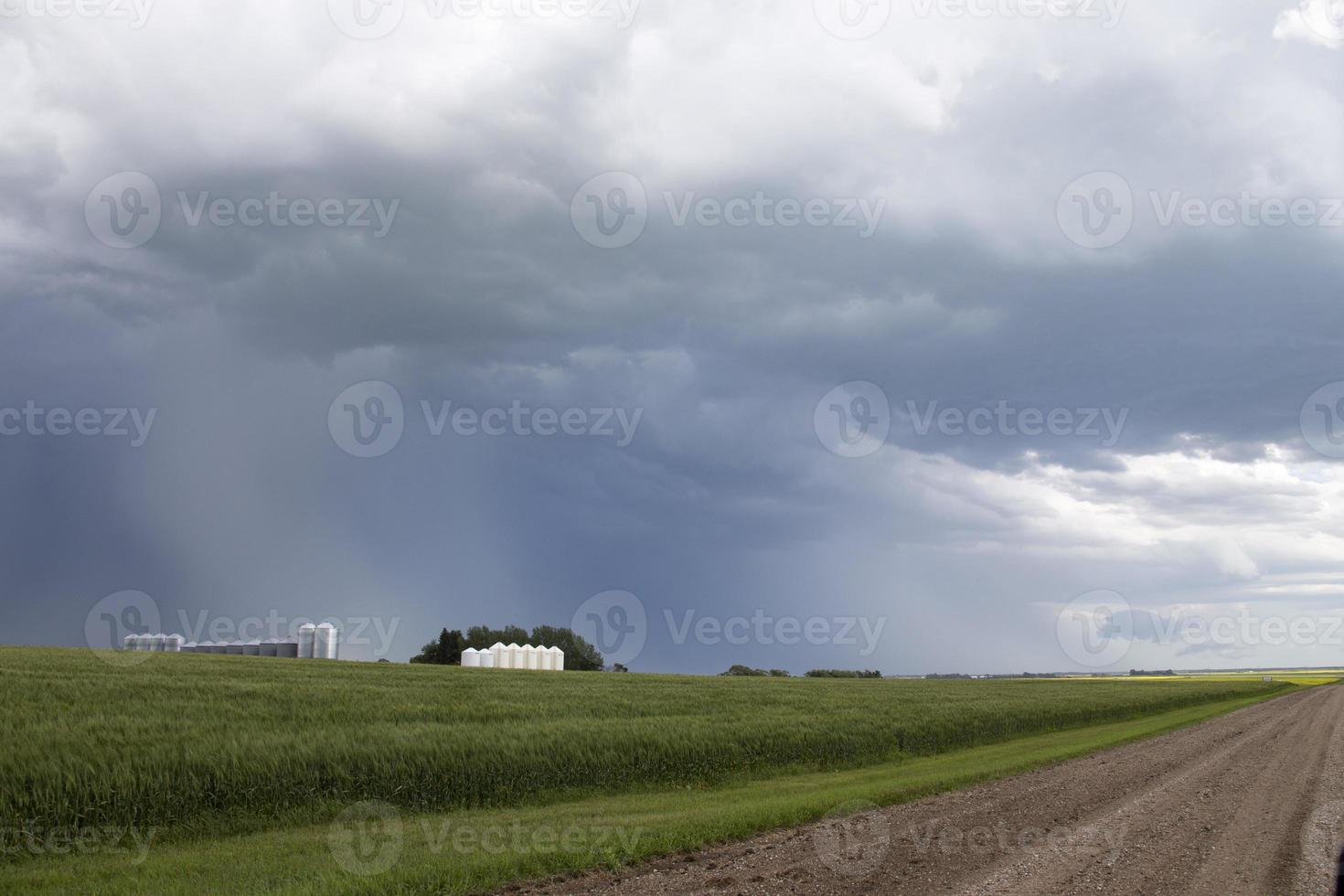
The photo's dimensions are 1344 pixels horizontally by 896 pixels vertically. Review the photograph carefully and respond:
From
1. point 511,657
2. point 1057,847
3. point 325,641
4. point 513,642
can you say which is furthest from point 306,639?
point 1057,847

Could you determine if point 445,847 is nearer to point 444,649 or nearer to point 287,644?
point 287,644

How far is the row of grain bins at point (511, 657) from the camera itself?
8538 cm

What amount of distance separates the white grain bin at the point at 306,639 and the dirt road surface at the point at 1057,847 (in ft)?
252

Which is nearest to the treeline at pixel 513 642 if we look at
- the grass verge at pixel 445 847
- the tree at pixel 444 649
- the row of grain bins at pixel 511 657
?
the tree at pixel 444 649

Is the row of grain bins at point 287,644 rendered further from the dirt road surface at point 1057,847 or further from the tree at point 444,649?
the dirt road surface at point 1057,847

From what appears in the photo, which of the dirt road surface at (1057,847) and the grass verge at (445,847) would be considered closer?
the dirt road surface at (1057,847)

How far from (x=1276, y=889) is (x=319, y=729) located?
656 inches

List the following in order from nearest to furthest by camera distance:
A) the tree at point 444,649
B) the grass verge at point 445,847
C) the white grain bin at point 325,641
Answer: the grass verge at point 445,847
the white grain bin at point 325,641
the tree at point 444,649

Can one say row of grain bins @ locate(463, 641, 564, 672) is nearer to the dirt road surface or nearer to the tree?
the tree

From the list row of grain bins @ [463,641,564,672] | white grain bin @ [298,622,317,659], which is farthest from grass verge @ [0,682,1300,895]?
white grain bin @ [298,622,317,659]

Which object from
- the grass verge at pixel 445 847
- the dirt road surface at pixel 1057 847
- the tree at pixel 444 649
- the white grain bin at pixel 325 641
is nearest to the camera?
the dirt road surface at pixel 1057 847

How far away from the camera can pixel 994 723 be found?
120 ft

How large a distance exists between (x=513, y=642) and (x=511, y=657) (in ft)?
135

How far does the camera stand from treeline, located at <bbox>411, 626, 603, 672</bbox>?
380 ft
